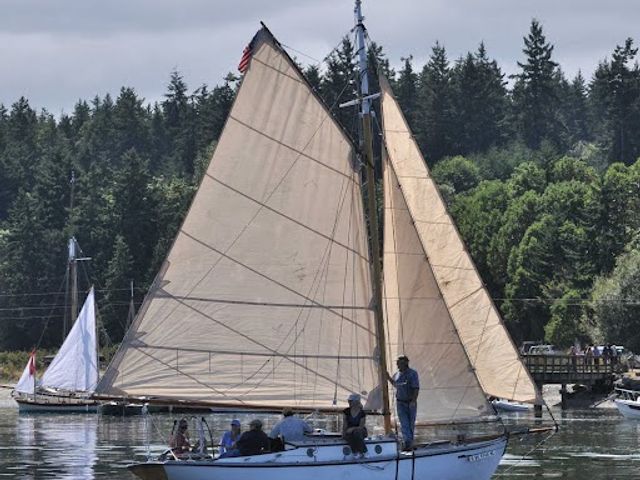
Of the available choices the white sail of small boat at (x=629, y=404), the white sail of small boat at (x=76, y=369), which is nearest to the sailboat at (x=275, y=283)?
the white sail of small boat at (x=629, y=404)

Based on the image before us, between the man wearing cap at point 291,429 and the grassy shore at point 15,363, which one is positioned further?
the grassy shore at point 15,363

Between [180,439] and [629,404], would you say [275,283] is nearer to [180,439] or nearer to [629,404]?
[180,439]

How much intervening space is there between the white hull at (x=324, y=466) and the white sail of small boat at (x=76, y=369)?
208 feet

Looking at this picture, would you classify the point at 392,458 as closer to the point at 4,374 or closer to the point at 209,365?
the point at 209,365

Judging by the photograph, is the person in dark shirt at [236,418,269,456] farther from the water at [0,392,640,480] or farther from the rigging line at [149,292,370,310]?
the water at [0,392,640,480]

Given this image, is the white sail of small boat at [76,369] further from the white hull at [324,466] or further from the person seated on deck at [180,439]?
the white hull at [324,466]

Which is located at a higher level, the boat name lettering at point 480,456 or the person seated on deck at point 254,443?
the person seated on deck at point 254,443

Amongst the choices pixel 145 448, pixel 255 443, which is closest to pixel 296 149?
pixel 255 443

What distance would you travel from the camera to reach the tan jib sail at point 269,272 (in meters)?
40.9

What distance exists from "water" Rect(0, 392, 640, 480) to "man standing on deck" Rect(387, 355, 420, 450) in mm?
6608

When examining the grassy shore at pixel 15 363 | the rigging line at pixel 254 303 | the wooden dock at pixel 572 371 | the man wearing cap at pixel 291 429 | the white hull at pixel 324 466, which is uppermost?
the grassy shore at pixel 15 363

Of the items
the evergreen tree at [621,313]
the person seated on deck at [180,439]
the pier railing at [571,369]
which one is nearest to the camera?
the person seated on deck at [180,439]

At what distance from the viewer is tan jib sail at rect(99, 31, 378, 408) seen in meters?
40.9

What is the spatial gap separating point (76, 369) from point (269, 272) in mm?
64822
